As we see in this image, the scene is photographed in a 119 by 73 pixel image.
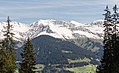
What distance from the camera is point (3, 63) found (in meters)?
60.1

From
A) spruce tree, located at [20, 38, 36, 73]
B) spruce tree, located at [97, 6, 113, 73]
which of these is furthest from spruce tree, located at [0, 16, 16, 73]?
spruce tree, located at [97, 6, 113, 73]

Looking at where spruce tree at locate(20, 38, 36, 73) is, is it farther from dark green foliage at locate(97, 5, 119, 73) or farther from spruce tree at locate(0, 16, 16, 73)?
dark green foliage at locate(97, 5, 119, 73)

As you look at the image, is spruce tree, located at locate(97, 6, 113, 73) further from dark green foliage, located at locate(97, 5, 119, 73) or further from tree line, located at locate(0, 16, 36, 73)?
tree line, located at locate(0, 16, 36, 73)

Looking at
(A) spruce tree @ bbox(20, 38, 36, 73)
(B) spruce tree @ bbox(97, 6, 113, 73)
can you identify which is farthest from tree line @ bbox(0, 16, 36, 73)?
(B) spruce tree @ bbox(97, 6, 113, 73)

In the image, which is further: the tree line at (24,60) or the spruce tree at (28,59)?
the spruce tree at (28,59)

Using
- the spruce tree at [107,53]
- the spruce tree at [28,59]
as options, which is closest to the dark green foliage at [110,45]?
the spruce tree at [107,53]

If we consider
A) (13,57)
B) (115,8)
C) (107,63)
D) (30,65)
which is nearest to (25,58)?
(30,65)

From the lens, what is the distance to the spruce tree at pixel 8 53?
6044 centimetres

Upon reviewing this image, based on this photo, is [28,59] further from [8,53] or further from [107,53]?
[107,53]

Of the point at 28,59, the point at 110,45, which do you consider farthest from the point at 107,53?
the point at 28,59

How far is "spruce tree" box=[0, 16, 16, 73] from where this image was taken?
198ft

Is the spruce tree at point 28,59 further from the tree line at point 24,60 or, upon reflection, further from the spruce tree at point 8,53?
the spruce tree at point 8,53

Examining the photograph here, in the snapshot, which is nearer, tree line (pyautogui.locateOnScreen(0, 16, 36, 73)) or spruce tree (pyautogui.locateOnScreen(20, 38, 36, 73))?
tree line (pyautogui.locateOnScreen(0, 16, 36, 73))

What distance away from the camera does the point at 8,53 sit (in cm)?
6450
